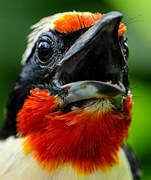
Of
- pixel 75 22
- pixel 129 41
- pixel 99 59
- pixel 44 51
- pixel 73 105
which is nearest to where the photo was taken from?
pixel 99 59

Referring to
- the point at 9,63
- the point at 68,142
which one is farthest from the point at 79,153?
the point at 9,63

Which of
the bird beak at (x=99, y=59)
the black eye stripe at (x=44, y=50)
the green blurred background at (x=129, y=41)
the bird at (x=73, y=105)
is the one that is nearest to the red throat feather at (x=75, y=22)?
the bird at (x=73, y=105)

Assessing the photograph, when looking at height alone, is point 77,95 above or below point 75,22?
below

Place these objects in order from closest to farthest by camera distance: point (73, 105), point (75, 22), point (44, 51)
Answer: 1. point (73, 105)
2. point (75, 22)
3. point (44, 51)

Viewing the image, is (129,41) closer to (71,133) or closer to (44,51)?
(44,51)

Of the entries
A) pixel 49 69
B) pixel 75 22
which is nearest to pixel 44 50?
pixel 49 69

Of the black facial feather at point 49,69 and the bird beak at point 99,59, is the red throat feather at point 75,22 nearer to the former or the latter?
the black facial feather at point 49,69

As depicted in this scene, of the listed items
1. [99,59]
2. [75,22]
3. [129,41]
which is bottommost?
[129,41]

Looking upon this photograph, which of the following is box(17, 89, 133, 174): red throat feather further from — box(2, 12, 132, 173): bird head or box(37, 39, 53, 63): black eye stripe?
box(37, 39, 53, 63): black eye stripe
